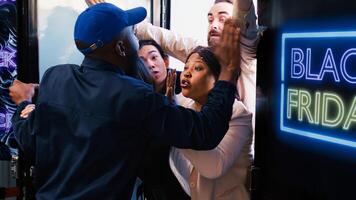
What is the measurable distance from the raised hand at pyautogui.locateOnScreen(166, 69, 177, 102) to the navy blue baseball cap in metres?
0.33

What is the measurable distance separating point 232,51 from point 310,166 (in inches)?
19.9

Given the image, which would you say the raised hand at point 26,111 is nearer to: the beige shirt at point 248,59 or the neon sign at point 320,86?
the beige shirt at point 248,59

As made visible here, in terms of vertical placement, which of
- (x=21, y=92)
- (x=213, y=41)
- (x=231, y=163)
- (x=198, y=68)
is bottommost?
(x=231, y=163)

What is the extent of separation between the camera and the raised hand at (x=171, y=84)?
2.14 meters

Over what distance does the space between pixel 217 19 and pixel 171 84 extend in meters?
0.41

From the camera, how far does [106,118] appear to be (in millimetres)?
1821

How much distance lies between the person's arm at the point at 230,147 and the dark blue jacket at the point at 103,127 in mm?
96

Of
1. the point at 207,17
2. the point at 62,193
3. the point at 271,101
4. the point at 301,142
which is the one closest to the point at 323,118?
the point at 301,142

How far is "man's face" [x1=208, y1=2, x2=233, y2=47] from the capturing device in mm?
1849

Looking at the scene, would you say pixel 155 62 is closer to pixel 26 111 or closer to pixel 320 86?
pixel 26 111

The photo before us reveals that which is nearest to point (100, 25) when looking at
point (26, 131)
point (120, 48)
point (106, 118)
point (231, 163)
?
point (120, 48)

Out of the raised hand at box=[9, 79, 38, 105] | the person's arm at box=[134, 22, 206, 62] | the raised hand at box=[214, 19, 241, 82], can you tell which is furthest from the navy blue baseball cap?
the raised hand at box=[9, 79, 38, 105]

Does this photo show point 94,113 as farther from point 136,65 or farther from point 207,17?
point 207,17

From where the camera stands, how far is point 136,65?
209 centimetres
